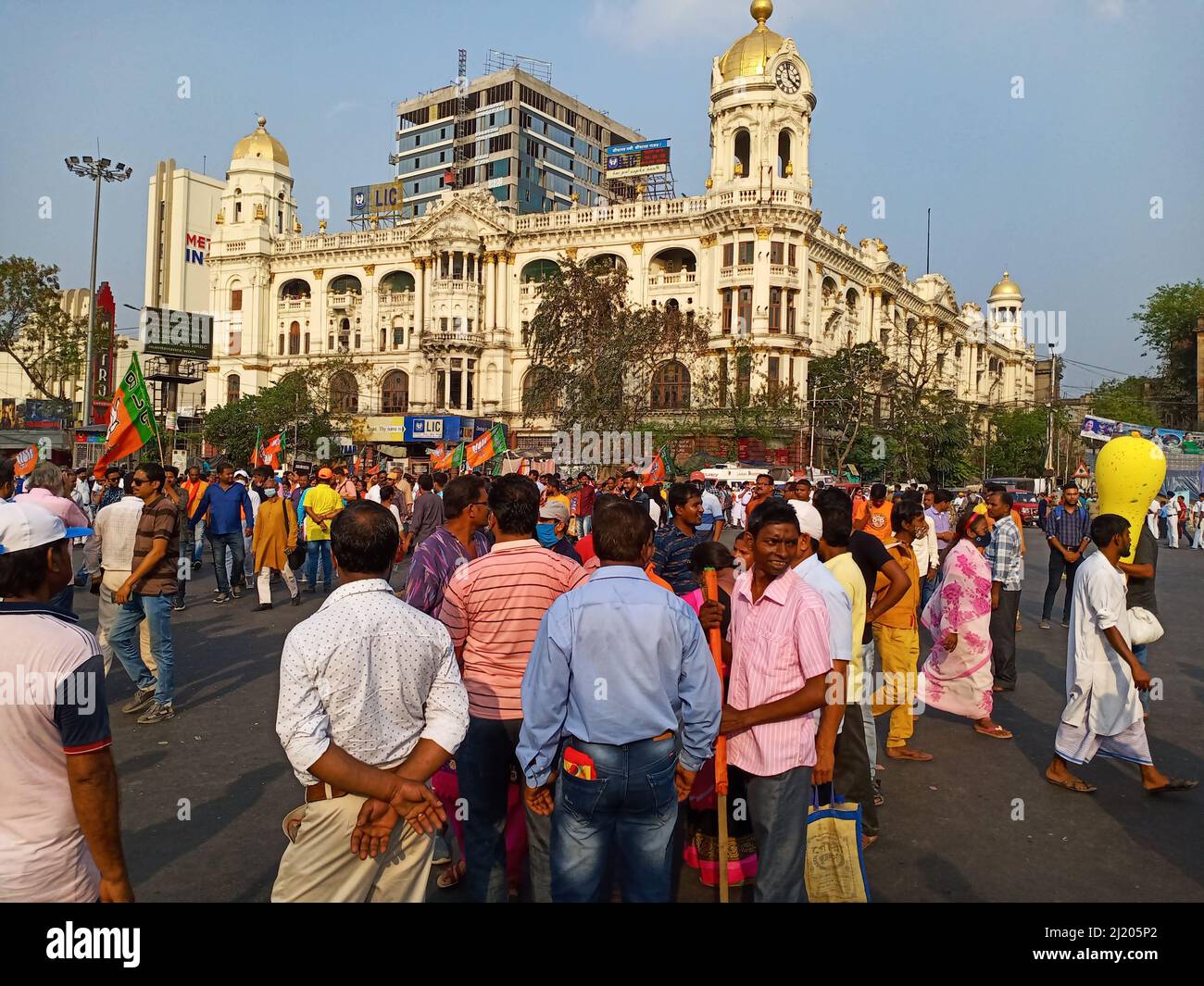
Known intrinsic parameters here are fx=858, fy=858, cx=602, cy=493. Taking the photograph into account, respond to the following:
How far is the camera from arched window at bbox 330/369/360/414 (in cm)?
5644

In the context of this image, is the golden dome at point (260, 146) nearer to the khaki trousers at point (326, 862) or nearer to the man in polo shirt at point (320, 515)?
the man in polo shirt at point (320, 515)

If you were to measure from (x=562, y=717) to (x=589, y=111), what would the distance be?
8511 centimetres

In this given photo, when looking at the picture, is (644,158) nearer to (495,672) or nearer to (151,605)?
Result: (151,605)

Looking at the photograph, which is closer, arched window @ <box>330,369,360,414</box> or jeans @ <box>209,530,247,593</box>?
jeans @ <box>209,530,247,593</box>

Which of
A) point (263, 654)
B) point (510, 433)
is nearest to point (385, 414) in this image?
point (510, 433)

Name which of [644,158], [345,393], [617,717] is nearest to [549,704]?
[617,717]

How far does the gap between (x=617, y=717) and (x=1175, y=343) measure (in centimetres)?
7054

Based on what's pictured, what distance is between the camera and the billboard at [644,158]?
6384cm

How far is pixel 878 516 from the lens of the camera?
31.7ft

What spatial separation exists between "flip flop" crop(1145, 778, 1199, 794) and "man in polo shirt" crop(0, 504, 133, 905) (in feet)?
19.0

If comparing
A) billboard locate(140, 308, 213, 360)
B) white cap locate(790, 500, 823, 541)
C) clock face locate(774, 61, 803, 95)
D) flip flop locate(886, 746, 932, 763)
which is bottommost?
flip flop locate(886, 746, 932, 763)

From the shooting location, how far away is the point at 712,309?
161 feet

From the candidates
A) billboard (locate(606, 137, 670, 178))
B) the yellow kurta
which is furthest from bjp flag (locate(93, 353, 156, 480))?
billboard (locate(606, 137, 670, 178))

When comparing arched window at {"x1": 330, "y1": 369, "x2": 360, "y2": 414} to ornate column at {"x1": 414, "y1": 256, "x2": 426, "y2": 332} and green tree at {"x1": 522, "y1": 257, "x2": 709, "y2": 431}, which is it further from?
green tree at {"x1": 522, "y1": 257, "x2": 709, "y2": 431}
